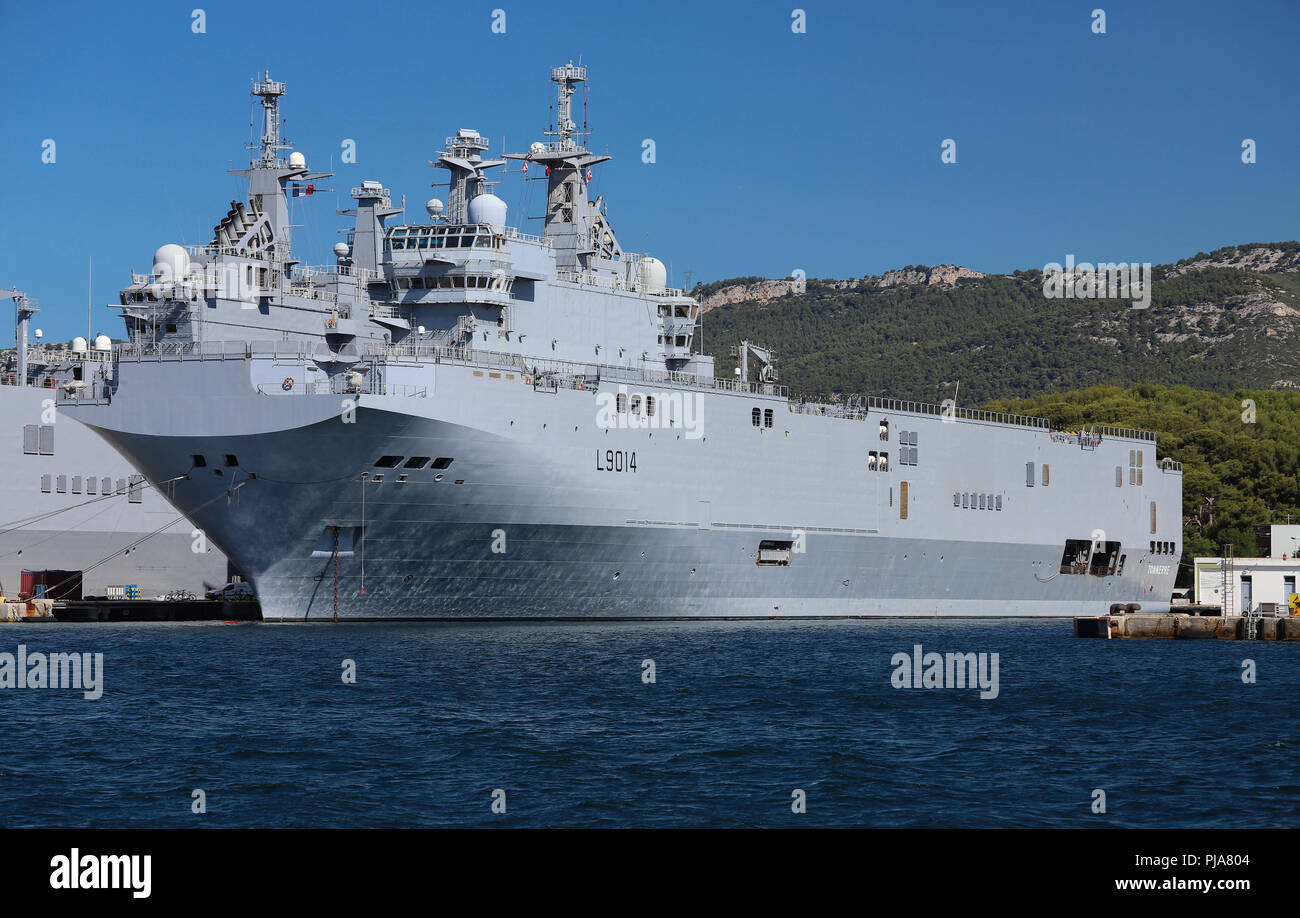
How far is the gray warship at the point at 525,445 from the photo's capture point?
43.8 metres

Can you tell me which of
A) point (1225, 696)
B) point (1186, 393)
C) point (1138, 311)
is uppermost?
point (1138, 311)

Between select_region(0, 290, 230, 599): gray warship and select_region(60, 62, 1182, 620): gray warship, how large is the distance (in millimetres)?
7658

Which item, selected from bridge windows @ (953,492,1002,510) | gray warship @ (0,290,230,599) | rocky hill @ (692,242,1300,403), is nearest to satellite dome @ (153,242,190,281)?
gray warship @ (0,290,230,599)

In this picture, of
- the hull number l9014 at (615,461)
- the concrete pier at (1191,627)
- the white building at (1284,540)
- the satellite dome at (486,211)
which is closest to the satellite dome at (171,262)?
the satellite dome at (486,211)

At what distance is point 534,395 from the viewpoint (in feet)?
153

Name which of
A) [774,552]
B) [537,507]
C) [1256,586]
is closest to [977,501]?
[774,552]

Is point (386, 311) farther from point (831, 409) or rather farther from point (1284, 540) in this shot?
point (1284, 540)

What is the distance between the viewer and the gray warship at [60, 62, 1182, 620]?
43.8 m

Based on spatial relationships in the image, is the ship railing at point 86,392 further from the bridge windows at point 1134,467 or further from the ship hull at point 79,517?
the bridge windows at point 1134,467

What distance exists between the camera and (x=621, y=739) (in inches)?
1021

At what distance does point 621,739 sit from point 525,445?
2096 cm

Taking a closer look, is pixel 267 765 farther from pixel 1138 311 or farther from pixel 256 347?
pixel 1138 311
